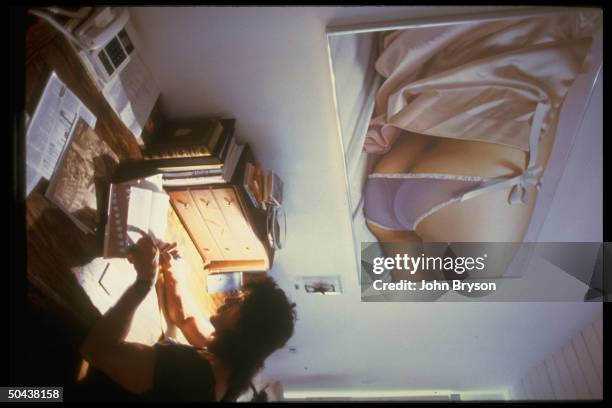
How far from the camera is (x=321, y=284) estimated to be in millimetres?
2168

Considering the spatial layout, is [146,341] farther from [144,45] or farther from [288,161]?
[144,45]

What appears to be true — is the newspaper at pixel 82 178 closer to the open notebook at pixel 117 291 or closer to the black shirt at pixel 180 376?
the open notebook at pixel 117 291

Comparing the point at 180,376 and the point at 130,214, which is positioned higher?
the point at 130,214

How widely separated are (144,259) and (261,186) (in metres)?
0.59

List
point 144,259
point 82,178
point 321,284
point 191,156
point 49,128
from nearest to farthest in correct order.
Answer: point 49,128 < point 82,178 < point 144,259 < point 191,156 < point 321,284

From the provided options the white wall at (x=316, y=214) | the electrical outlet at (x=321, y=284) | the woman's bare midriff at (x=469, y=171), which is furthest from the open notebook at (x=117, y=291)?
the woman's bare midriff at (x=469, y=171)

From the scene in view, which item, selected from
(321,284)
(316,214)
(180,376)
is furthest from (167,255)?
(321,284)

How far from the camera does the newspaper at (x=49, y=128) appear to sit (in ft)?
3.55

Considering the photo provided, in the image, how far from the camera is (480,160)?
4.77 ft

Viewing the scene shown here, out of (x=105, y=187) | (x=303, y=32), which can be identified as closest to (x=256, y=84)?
(x=303, y=32)

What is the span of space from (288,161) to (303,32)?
577 mm

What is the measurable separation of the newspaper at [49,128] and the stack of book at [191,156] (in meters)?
0.30

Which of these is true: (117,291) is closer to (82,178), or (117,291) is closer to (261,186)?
(82,178)

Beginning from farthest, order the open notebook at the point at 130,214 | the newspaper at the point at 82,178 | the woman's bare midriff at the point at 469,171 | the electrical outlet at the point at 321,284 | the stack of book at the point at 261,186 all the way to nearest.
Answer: the electrical outlet at the point at 321,284
the stack of book at the point at 261,186
the woman's bare midriff at the point at 469,171
the open notebook at the point at 130,214
the newspaper at the point at 82,178
